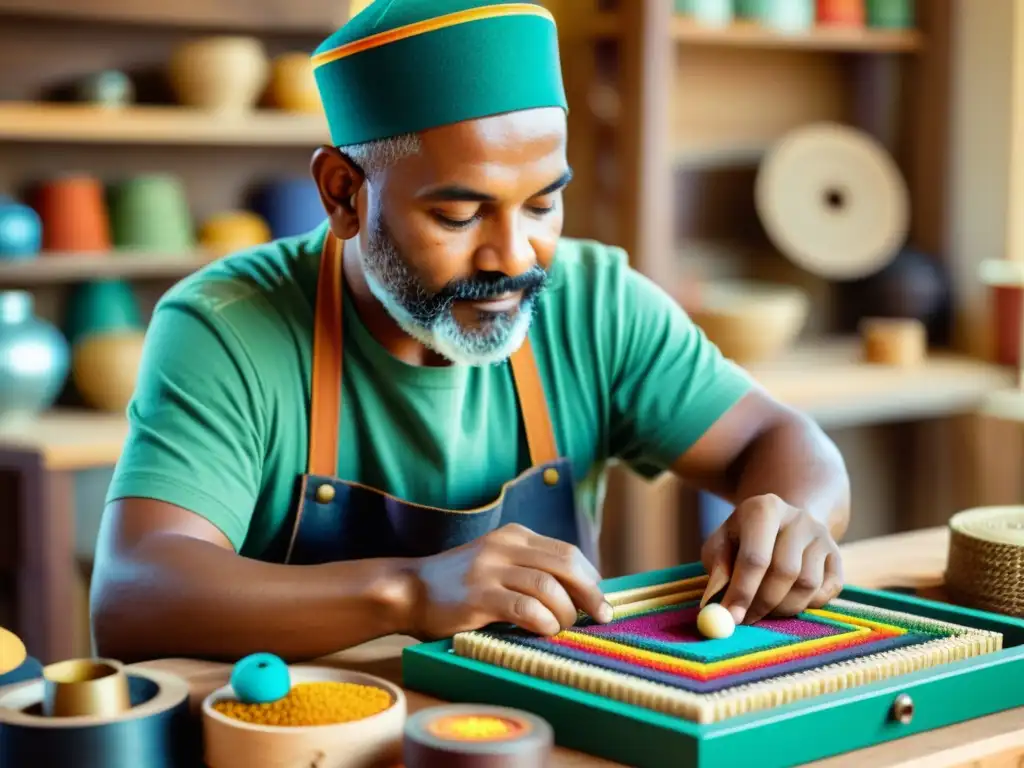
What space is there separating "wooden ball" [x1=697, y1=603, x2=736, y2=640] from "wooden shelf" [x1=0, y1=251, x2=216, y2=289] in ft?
7.29

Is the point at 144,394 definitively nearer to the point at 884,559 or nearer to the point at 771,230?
the point at 884,559

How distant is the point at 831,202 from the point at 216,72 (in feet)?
5.60

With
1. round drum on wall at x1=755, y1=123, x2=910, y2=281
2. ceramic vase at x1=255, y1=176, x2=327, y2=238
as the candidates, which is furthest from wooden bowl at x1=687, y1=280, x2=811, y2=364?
ceramic vase at x1=255, y1=176, x2=327, y2=238

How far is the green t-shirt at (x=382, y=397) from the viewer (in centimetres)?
155

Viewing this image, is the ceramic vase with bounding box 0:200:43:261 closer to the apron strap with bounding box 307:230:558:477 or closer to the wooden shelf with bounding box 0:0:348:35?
the wooden shelf with bounding box 0:0:348:35

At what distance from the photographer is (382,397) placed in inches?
68.2

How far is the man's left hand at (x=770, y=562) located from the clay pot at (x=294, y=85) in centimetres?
220

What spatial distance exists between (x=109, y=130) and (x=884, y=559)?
6.67ft

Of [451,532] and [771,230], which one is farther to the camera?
[771,230]

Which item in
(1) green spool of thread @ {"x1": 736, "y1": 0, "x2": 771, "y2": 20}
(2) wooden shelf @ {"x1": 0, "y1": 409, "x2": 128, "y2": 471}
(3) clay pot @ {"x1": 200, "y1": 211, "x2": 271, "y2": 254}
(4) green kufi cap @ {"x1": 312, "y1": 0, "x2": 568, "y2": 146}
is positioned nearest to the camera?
(4) green kufi cap @ {"x1": 312, "y1": 0, "x2": 568, "y2": 146}

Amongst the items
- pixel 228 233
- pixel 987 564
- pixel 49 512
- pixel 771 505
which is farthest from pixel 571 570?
pixel 228 233

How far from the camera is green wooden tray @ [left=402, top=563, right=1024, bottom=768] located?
0.99 meters

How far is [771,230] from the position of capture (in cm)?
389

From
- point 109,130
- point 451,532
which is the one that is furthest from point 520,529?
point 109,130
